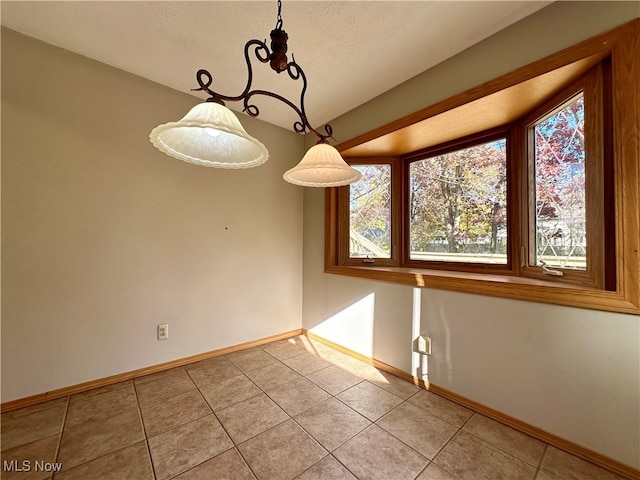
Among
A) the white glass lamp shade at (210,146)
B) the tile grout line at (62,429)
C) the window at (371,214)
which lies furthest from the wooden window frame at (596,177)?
the tile grout line at (62,429)

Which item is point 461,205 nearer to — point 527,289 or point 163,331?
point 527,289

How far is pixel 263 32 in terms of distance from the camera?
1.53 meters

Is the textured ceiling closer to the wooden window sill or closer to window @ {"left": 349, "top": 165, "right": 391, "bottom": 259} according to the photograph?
window @ {"left": 349, "top": 165, "right": 391, "bottom": 259}

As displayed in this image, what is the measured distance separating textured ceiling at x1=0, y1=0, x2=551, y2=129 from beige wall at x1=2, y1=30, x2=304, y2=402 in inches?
9.0

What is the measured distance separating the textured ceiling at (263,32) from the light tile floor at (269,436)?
237 cm

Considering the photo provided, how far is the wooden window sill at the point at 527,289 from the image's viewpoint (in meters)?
1.15

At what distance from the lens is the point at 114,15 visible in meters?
1.44

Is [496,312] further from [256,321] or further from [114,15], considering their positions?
[114,15]

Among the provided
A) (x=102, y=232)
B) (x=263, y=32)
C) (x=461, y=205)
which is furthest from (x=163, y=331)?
(x=461, y=205)

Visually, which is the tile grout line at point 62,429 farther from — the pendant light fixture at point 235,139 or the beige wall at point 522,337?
the beige wall at point 522,337

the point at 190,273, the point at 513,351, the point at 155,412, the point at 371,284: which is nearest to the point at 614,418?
the point at 513,351

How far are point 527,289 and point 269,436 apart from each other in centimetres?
166

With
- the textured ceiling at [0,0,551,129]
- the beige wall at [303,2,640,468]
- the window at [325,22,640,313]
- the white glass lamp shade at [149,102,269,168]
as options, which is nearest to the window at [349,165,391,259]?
the window at [325,22,640,313]

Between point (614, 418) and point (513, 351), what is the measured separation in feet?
1.39
